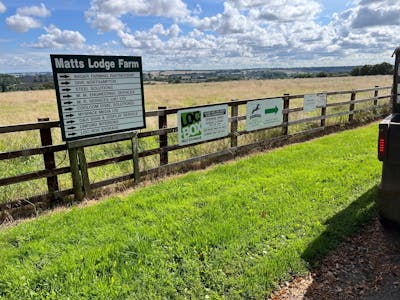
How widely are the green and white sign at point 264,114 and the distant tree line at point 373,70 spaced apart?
75765 mm

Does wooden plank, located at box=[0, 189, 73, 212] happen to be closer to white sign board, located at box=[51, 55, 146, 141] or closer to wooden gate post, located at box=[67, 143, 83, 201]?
wooden gate post, located at box=[67, 143, 83, 201]

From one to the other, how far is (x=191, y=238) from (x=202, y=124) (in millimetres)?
3966

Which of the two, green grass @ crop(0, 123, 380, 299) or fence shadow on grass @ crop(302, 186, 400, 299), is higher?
green grass @ crop(0, 123, 380, 299)

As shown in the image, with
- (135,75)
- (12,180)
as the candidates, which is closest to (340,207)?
(135,75)

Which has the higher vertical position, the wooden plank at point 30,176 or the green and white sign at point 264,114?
the green and white sign at point 264,114

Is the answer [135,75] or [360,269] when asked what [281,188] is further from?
[135,75]

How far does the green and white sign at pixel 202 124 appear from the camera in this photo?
7.11m

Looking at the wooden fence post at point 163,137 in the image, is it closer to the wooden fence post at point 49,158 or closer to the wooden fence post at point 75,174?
the wooden fence post at point 75,174

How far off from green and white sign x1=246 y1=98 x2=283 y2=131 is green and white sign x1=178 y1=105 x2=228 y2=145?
105 cm

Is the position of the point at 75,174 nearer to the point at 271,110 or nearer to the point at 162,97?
the point at 271,110

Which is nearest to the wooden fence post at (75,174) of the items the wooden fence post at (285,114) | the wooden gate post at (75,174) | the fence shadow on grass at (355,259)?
the wooden gate post at (75,174)

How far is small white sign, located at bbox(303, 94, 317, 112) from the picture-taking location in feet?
35.6

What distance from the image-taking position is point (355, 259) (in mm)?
3740

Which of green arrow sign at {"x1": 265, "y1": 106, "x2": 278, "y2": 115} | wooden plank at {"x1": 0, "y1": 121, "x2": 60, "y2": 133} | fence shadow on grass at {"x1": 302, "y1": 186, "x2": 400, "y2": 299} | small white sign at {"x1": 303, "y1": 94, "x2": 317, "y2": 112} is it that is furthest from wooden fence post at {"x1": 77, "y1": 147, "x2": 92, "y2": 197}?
small white sign at {"x1": 303, "y1": 94, "x2": 317, "y2": 112}
